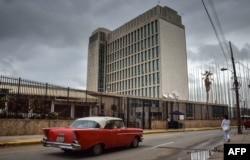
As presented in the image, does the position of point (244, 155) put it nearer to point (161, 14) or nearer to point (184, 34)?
point (161, 14)

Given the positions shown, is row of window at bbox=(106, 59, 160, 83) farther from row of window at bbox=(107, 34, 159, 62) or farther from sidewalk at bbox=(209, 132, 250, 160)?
sidewalk at bbox=(209, 132, 250, 160)

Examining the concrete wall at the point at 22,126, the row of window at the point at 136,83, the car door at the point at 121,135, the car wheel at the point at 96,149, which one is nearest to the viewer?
the car wheel at the point at 96,149

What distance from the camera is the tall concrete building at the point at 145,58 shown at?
74.5 meters

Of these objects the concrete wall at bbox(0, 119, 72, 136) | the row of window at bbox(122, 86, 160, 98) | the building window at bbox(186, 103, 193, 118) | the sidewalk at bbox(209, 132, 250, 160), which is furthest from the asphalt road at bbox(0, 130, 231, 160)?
the row of window at bbox(122, 86, 160, 98)

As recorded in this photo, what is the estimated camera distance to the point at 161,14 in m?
77.7

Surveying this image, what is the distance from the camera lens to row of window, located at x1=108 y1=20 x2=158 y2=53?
78062mm

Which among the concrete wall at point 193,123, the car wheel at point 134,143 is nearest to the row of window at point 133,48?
the concrete wall at point 193,123

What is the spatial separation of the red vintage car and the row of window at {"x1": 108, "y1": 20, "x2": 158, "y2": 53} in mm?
68568

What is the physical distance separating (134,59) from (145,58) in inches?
231

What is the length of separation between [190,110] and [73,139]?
153 feet

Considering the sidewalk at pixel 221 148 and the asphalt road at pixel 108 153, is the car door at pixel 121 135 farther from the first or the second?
the sidewalk at pixel 221 148

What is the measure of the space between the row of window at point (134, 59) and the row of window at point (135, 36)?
17.9ft

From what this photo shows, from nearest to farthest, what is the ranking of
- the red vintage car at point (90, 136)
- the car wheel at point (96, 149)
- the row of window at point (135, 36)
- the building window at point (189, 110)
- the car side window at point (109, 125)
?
the red vintage car at point (90, 136) < the car wheel at point (96, 149) < the car side window at point (109, 125) < the building window at point (189, 110) < the row of window at point (135, 36)

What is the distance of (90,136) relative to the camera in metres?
9.16
